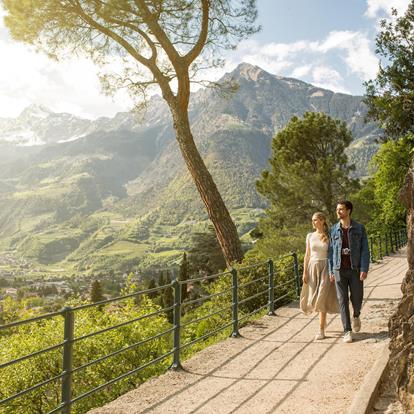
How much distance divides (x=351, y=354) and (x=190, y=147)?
21.1ft

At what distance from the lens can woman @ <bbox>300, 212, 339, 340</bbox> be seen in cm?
704

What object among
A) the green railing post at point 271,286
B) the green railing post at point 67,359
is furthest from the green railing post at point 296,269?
the green railing post at point 67,359

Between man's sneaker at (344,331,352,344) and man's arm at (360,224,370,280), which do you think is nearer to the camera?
man's arm at (360,224,370,280)

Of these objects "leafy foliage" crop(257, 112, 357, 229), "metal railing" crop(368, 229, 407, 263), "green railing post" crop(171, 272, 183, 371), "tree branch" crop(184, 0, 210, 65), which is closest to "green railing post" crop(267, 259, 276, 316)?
"green railing post" crop(171, 272, 183, 371)

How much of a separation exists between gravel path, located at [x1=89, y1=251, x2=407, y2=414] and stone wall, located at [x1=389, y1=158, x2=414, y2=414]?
0.73 m

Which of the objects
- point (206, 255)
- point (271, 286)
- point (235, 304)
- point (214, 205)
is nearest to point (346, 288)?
point (235, 304)

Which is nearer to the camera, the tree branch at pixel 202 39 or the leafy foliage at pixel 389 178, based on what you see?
the tree branch at pixel 202 39

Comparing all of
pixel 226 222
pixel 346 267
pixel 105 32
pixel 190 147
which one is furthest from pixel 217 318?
pixel 105 32

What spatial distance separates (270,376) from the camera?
5523 mm

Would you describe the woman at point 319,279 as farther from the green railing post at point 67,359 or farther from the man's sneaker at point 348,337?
the green railing post at point 67,359

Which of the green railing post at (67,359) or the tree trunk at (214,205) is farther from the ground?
the tree trunk at (214,205)

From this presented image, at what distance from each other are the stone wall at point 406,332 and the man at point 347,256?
7.12 ft

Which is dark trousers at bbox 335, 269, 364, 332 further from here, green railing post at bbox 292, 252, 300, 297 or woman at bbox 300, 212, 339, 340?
green railing post at bbox 292, 252, 300, 297

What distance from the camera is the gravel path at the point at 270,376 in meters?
4.65
